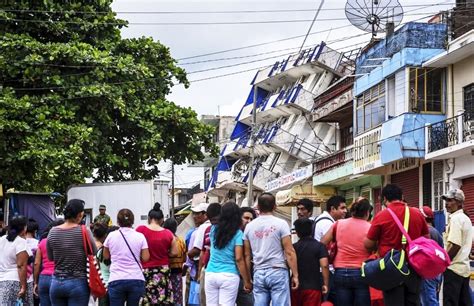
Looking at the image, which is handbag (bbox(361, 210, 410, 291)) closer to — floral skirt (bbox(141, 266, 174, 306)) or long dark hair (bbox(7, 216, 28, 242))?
floral skirt (bbox(141, 266, 174, 306))

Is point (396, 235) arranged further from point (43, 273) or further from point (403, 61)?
point (403, 61)

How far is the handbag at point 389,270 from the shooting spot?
31.2 feet

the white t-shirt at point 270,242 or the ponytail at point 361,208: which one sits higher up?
the ponytail at point 361,208

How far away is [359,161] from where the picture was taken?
111 feet

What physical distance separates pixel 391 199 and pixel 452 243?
200 cm

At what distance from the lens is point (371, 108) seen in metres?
33.1

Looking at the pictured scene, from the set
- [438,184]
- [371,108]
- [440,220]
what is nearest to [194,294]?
[440,220]

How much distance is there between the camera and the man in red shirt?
31.8ft

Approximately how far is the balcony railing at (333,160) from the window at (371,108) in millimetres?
1626

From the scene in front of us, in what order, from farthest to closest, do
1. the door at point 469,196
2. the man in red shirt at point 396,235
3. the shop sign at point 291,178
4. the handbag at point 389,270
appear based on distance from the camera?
the shop sign at point 291,178 < the door at point 469,196 < the man in red shirt at point 396,235 < the handbag at point 389,270

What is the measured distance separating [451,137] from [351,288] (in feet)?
58.9

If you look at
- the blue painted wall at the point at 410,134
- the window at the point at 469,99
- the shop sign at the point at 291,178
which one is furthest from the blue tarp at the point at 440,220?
the shop sign at the point at 291,178

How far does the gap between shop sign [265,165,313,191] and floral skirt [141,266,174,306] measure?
30.3 metres

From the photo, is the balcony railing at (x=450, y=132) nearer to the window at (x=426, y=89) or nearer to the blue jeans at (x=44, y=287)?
the window at (x=426, y=89)
